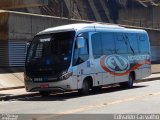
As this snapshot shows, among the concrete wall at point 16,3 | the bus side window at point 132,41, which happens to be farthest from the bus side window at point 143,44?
the concrete wall at point 16,3

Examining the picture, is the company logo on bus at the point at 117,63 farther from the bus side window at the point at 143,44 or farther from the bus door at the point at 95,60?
the bus side window at the point at 143,44

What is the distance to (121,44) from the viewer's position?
25219 mm

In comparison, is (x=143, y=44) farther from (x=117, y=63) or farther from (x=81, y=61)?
(x=81, y=61)

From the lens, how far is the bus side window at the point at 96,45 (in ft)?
73.7

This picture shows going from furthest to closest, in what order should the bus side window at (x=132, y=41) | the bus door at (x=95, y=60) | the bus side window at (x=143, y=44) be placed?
the bus side window at (x=143, y=44) → the bus side window at (x=132, y=41) → the bus door at (x=95, y=60)

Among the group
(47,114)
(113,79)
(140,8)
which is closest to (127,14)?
(140,8)

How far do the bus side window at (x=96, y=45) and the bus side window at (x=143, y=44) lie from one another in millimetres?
5093

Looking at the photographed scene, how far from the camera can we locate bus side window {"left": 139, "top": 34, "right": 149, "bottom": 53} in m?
27.5

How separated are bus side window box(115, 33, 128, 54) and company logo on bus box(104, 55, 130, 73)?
0.36 meters

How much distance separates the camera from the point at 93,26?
2267cm

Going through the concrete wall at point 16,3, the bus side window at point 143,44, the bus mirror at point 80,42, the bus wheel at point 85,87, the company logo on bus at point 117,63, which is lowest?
the bus wheel at point 85,87

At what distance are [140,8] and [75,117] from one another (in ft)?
160

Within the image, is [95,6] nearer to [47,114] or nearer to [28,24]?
[28,24]

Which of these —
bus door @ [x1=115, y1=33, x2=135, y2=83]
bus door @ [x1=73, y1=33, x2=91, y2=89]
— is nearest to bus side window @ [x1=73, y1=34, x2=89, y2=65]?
bus door @ [x1=73, y1=33, x2=91, y2=89]
